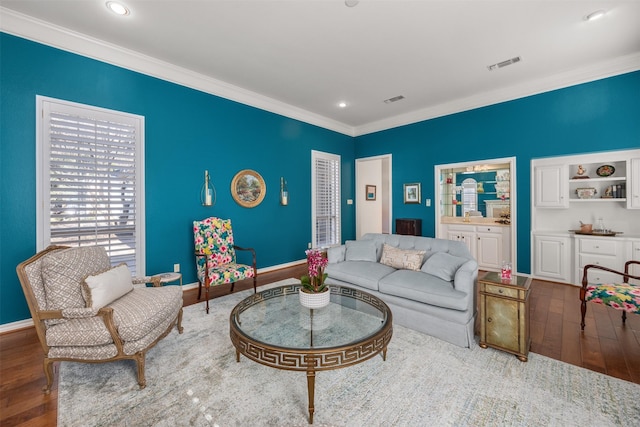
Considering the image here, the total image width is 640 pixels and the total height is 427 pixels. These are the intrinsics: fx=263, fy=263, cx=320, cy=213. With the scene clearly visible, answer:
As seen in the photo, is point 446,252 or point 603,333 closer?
point 603,333

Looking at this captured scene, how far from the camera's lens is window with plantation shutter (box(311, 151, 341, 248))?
19.4 feet

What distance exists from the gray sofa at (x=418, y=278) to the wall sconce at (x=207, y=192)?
2049 mm

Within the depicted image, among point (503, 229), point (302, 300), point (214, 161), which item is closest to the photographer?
point (302, 300)

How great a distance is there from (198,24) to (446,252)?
3.80 meters

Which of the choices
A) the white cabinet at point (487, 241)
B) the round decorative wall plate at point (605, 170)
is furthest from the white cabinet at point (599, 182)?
the white cabinet at point (487, 241)

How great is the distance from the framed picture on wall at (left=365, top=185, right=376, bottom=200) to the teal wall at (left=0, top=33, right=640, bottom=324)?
149cm

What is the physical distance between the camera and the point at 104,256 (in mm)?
2494

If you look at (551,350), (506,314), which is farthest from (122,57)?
(551,350)

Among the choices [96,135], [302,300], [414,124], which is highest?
[414,124]

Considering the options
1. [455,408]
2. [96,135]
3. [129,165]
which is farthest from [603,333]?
[96,135]

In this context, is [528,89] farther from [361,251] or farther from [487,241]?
[361,251]

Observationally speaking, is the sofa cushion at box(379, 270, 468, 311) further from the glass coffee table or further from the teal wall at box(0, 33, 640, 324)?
the teal wall at box(0, 33, 640, 324)

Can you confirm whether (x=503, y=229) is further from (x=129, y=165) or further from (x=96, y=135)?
(x=96, y=135)

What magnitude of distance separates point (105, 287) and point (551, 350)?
12.5 ft
